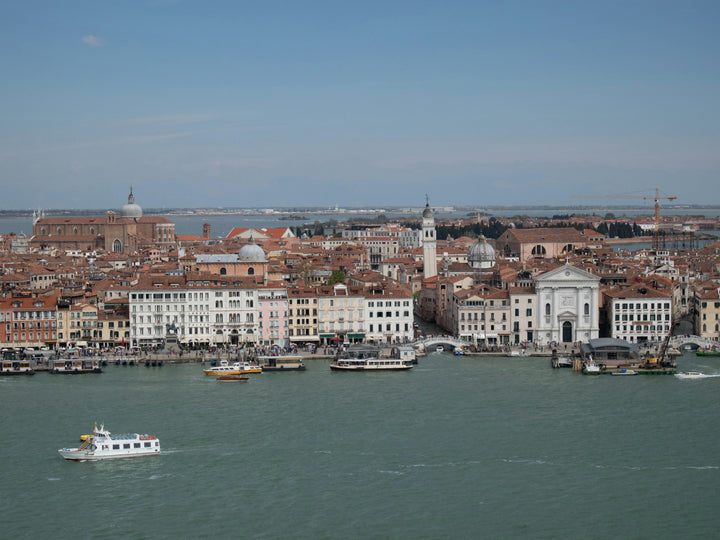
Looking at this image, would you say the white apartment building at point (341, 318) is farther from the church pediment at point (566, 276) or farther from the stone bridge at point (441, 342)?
the church pediment at point (566, 276)

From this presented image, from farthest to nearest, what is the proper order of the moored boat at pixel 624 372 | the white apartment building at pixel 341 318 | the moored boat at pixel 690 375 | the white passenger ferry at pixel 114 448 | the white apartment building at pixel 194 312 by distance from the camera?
the white apartment building at pixel 341 318 < the white apartment building at pixel 194 312 < the moored boat at pixel 624 372 < the moored boat at pixel 690 375 < the white passenger ferry at pixel 114 448

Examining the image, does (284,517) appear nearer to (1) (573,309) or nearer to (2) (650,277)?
(1) (573,309)

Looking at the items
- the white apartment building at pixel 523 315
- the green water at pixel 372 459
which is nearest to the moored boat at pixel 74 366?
the green water at pixel 372 459

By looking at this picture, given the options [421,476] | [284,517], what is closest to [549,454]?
[421,476]

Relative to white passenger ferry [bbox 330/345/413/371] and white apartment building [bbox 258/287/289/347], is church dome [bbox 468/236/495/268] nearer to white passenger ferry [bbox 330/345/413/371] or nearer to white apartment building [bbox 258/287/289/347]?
white apartment building [bbox 258/287/289/347]

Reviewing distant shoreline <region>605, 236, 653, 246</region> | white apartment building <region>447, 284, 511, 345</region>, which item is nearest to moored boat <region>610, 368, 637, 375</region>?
white apartment building <region>447, 284, 511, 345</region>

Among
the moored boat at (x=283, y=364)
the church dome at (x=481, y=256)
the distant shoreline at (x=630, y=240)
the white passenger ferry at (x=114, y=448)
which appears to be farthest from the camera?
the distant shoreline at (x=630, y=240)

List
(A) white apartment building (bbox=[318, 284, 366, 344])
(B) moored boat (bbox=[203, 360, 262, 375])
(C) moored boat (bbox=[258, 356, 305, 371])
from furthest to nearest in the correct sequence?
(A) white apartment building (bbox=[318, 284, 366, 344])
(C) moored boat (bbox=[258, 356, 305, 371])
(B) moored boat (bbox=[203, 360, 262, 375])
